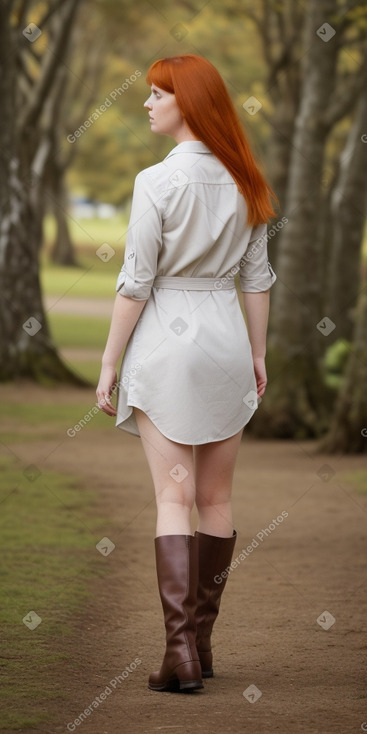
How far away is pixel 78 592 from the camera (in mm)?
6406

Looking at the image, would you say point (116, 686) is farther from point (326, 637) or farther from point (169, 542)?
Result: point (326, 637)

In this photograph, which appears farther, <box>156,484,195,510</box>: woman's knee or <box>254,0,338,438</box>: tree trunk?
<box>254,0,338,438</box>: tree trunk

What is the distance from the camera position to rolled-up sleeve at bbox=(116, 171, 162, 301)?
14.9 ft

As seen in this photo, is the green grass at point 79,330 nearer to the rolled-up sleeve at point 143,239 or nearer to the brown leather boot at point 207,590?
the brown leather boot at point 207,590

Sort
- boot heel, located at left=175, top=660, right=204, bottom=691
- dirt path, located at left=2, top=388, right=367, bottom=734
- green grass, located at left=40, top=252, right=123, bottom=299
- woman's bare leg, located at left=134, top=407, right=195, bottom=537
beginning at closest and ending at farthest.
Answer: dirt path, located at left=2, top=388, right=367, bottom=734
boot heel, located at left=175, top=660, right=204, bottom=691
woman's bare leg, located at left=134, top=407, right=195, bottom=537
green grass, located at left=40, top=252, right=123, bottom=299

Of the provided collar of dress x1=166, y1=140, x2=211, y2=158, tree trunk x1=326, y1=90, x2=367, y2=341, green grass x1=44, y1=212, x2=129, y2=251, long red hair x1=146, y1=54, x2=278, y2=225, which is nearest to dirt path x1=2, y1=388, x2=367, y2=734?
long red hair x1=146, y1=54, x2=278, y2=225

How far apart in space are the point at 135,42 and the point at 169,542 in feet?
113

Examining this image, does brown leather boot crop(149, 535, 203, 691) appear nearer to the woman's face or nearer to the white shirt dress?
the white shirt dress

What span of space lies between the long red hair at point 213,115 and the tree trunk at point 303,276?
8905mm

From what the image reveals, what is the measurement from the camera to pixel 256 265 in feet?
16.1

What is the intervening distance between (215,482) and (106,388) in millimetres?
549

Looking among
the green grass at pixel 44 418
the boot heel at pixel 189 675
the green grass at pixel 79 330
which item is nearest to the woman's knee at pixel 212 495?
the boot heel at pixel 189 675

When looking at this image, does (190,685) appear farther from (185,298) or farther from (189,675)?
(185,298)

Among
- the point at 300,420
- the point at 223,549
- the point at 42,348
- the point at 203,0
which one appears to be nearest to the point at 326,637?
the point at 223,549
